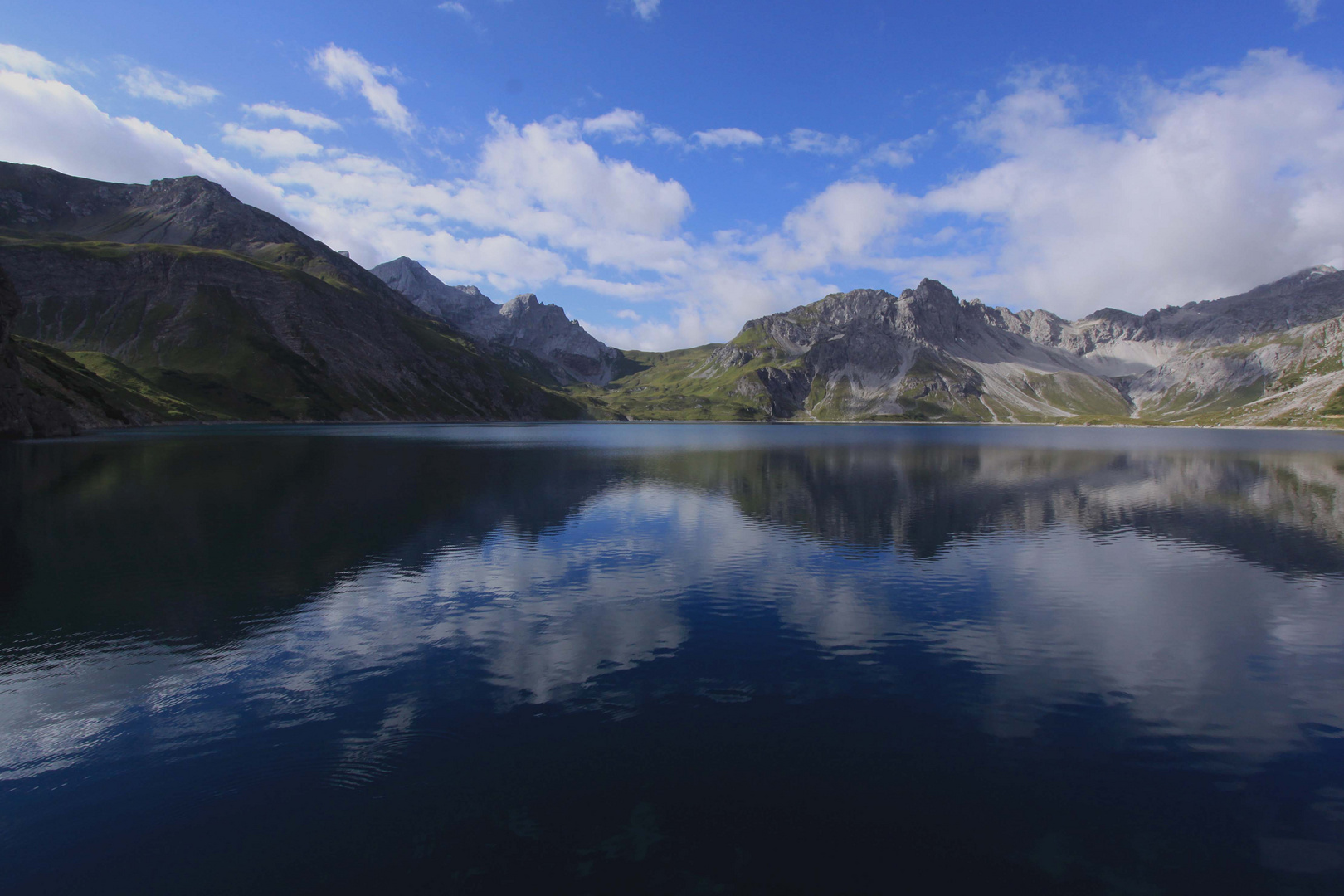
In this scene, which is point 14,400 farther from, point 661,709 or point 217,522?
→ point 661,709

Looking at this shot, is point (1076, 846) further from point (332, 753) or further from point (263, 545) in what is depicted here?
point (263, 545)

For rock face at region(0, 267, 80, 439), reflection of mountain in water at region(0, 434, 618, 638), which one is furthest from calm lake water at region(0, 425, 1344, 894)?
rock face at region(0, 267, 80, 439)

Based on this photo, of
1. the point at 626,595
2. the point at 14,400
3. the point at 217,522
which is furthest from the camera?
the point at 14,400

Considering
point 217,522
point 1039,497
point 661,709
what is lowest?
point 661,709

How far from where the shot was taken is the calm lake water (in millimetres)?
15453

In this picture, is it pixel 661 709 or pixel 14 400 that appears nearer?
pixel 661 709

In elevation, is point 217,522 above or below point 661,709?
above

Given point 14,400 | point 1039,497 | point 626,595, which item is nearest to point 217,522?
point 626,595

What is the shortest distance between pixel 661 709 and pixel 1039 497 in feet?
239

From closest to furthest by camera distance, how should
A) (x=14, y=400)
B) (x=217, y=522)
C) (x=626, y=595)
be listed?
(x=626, y=595)
(x=217, y=522)
(x=14, y=400)

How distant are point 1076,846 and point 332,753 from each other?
21761mm

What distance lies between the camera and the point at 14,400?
137 m

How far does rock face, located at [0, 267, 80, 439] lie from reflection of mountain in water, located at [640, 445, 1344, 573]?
458 ft

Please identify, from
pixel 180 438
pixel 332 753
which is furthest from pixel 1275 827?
pixel 180 438
